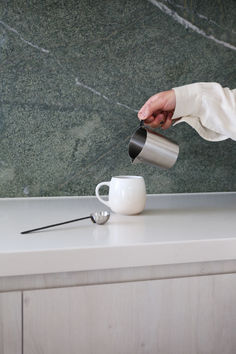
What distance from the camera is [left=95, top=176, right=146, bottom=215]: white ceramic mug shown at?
976 millimetres

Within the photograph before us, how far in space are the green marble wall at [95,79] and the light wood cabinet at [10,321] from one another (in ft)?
2.19

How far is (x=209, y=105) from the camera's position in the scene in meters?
1.02

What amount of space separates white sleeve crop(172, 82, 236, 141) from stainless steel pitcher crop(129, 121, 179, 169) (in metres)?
0.09

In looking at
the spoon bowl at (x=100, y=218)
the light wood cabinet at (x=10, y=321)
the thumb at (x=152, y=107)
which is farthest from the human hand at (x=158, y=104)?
the light wood cabinet at (x=10, y=321)

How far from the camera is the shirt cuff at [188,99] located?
1.02 m

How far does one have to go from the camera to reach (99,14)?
1.33 metres

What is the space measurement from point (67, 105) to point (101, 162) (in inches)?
9.6

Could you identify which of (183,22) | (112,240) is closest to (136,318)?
(112,240)

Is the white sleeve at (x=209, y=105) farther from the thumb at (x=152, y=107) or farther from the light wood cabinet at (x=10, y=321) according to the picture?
the light wood cabinet at (x=10, y=321)

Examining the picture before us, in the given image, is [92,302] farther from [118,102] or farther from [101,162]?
[118,102]

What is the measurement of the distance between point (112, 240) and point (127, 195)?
0.25 meters

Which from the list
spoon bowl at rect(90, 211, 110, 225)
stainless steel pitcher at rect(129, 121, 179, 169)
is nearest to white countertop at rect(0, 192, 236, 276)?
spoon bowl at rect(90, 211, 110, 225)

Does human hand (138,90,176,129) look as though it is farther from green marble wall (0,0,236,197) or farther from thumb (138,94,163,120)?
green marble wall (0,0,236,197)

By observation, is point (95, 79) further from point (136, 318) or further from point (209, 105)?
point (136, 318)
